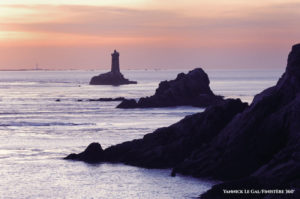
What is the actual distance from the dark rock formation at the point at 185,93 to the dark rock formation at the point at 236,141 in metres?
79.4

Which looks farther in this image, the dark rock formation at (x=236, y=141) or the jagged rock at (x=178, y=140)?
the jagged rock at (x=178, y=140)

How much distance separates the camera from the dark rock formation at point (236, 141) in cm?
5105

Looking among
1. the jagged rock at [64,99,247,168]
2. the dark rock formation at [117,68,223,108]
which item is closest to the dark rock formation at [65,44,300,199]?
the jagged rock at [64,99,247,168]

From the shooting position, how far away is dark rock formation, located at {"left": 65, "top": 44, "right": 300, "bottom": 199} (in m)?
51.0

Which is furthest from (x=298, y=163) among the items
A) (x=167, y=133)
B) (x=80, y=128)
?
(x=80, y=128)

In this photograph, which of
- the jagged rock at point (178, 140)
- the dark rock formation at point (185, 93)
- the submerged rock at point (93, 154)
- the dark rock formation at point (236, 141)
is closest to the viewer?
the dark rock formation at point (236, 141)

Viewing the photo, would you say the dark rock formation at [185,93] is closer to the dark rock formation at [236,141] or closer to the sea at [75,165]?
the sea at [75,165]

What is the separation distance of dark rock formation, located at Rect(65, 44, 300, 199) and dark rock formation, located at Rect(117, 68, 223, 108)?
3126 inches

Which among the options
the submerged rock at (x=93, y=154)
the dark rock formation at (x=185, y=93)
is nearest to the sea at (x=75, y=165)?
the submerged rock at (x=93, y=154)

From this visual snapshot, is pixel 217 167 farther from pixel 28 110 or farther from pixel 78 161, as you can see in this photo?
pixel 28 110

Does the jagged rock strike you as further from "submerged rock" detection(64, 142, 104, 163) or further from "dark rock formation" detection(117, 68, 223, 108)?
"dark rock formation" detection(117, 68, 223, 108)

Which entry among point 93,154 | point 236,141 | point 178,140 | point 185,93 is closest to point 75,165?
point 93,154

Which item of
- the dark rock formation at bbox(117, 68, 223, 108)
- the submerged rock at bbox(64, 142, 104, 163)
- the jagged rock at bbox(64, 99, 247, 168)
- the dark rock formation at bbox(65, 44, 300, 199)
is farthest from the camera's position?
the dark rock formation at bbox(117, 68, 223, 108)

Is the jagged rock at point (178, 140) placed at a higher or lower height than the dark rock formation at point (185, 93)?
lower
